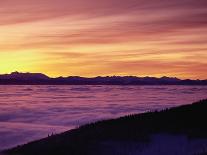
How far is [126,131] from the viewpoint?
17.3 metres

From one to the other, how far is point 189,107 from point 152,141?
4.60m

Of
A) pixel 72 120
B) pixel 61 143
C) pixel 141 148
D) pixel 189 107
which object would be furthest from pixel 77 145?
pixel 72 120

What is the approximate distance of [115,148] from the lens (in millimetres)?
15531

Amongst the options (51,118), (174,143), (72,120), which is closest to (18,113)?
(51,118)

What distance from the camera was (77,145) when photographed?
631 inches

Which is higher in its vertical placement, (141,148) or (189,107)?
(189,107)

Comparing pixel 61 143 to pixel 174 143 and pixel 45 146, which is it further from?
pixel 174 143

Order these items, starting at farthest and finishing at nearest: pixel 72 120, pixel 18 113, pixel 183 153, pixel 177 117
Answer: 1. pixel 18 113
2. pixel 72 120
3. pixel 177 117
4. pixel 183 153

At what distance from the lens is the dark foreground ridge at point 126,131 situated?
15914mm

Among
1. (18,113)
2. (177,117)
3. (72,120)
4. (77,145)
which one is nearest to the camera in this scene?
(77,145)

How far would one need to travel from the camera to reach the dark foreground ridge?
15.9 meters

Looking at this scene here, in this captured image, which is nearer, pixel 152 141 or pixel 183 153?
pixel 183 153

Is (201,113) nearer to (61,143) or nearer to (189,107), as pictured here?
(189,107)

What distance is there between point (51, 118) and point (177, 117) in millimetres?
28892
